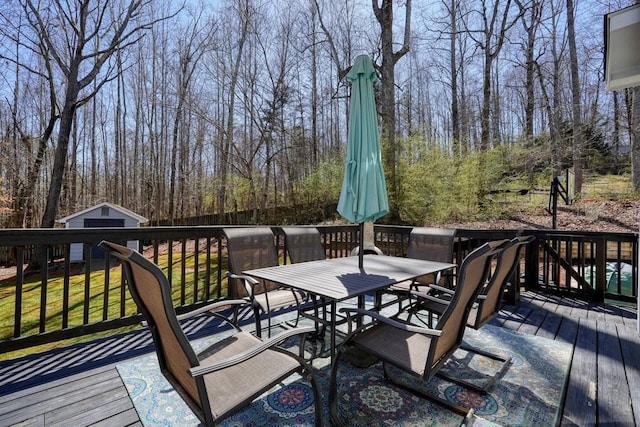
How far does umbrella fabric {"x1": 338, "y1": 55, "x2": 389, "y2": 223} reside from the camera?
10.3 ft

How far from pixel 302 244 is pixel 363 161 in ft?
4.47

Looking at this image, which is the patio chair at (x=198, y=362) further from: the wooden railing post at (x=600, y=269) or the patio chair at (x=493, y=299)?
the wooden railing post at (x=600, y=269)

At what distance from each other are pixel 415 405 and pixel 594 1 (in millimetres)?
14000

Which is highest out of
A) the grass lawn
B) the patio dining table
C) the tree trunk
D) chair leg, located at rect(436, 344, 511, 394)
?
the tree trunk

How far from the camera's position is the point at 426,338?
7.18ft

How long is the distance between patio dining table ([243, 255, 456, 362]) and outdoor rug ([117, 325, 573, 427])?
14.2 inches

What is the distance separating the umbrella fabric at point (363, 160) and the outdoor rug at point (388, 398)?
140cm

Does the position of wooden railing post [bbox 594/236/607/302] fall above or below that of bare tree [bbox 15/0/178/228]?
below

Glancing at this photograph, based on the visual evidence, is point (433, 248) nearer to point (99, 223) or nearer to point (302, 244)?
point (302, 244)

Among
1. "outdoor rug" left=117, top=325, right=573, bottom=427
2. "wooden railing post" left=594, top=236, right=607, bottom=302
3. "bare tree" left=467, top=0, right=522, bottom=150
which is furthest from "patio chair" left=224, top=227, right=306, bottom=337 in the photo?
"bare tree" left=467, top=0, right=522, bottom=150

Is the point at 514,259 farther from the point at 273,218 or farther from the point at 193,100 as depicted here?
the point at 193,100

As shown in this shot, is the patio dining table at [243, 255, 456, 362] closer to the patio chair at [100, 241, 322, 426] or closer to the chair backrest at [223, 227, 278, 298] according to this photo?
the chair backrest at [223, 227, 278, 298]

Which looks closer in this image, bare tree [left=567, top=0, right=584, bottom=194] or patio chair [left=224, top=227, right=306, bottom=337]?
patio chair [left=224, top=227, right=306, bottom=337]

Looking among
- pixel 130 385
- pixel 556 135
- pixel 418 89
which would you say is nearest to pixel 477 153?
pixel 556 135
